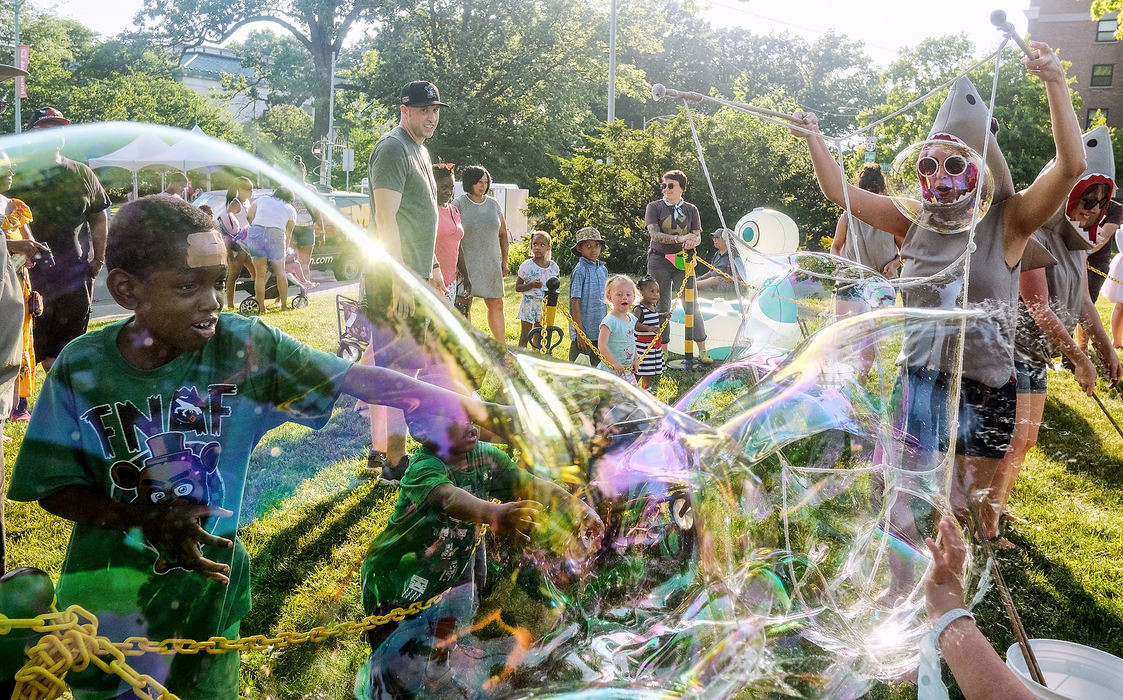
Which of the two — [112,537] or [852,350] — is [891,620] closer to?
[852,350]

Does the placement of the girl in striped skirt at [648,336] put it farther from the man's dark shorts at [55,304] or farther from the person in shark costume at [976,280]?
the man's dark shorts at [55,304]

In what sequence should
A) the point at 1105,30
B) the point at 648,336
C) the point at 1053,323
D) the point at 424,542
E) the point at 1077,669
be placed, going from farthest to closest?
the point at 1105,30 < the point at 648,336 < the point at 1053,323 < the point at 1077,669 < the point at 424,542

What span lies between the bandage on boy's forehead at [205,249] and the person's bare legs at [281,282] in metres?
0.49

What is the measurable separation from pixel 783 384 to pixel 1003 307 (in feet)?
4.78

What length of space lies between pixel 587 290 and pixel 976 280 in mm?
3904

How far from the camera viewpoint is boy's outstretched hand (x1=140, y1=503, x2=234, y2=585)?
1.38 meters

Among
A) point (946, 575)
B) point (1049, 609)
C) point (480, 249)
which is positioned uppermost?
point (480, 249)

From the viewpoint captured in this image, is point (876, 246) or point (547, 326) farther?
point (547, 326)

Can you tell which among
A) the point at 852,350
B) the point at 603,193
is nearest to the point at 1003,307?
the point at 852,350

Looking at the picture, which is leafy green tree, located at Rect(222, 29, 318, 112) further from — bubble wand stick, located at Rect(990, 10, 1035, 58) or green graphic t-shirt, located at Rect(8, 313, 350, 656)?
green graphic t-shirt, located at Rect(8, 313, 350, 656)

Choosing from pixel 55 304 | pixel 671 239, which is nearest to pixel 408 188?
pixel 55 304

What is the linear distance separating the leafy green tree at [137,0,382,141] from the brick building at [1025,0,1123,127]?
3642cm

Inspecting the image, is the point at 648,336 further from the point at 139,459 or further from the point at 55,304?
the point at 139,459

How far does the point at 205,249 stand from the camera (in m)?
1.36
